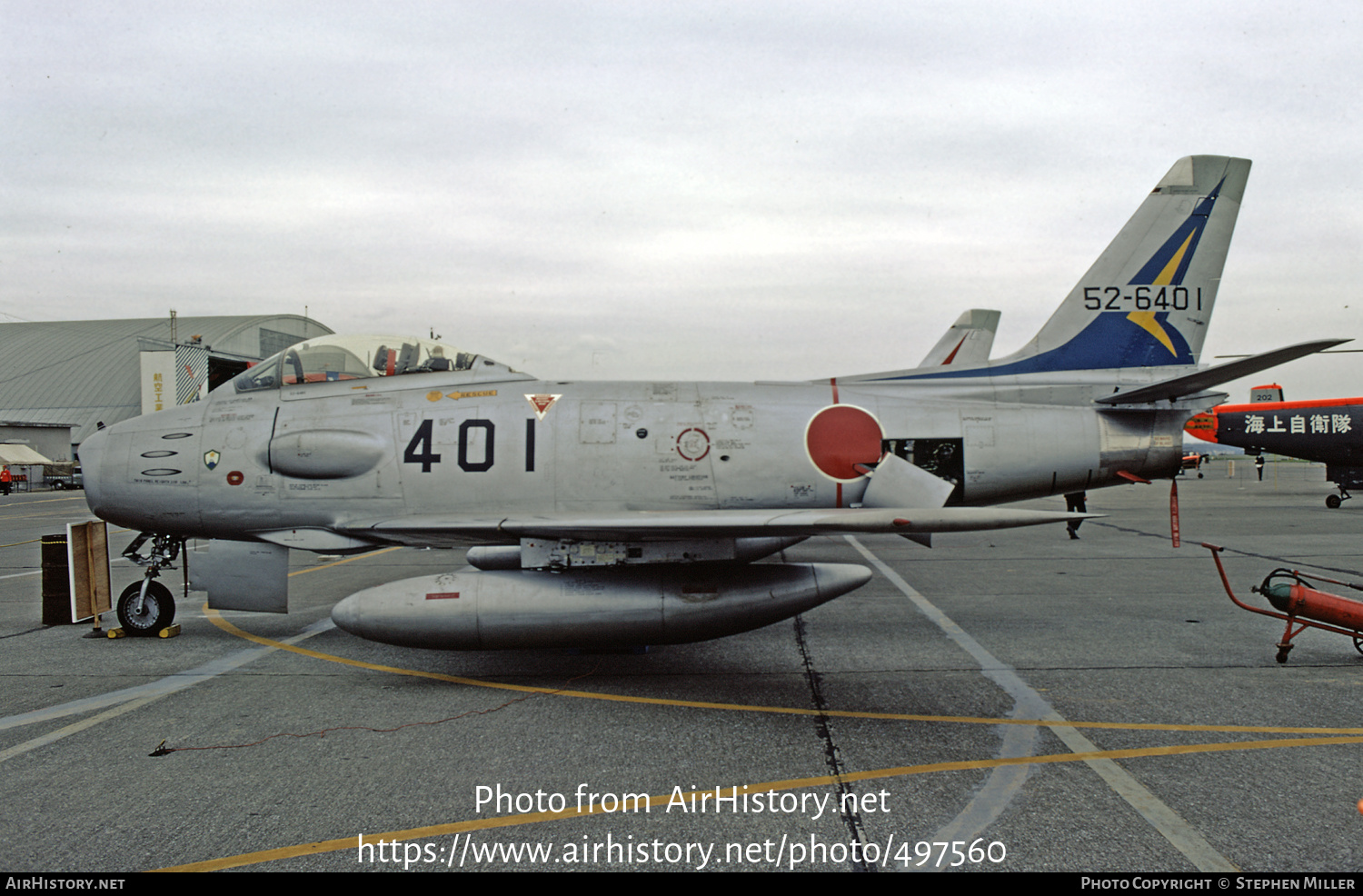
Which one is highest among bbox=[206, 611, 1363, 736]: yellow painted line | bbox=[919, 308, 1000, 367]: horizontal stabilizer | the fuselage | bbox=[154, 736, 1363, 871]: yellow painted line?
bbox=[919, 308, 1000, 367]: horizontal stabilizer

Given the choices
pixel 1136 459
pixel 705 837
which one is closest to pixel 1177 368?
pixel 1136 459

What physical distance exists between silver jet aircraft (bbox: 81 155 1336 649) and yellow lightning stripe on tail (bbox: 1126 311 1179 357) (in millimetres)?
314

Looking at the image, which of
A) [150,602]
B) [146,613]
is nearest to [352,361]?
[150,602]

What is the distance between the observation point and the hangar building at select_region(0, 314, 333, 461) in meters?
46.9

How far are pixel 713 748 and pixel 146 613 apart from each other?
659 centimetres

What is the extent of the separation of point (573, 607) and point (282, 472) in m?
3.28

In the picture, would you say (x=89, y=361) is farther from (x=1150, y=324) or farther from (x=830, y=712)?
(x=1150, y=324)

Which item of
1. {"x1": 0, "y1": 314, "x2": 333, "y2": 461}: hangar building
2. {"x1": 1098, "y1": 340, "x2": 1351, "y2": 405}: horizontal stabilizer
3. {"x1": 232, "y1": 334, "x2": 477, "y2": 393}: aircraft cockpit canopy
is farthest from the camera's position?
{"x1": 0, "y1": 314, "x2": 333, "y2": 461}: hangar building

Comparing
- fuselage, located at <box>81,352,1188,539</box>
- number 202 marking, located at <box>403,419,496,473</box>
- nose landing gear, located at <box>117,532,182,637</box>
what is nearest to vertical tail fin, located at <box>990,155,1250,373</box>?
fuselage, located at <box>81,352,1188,539</box>

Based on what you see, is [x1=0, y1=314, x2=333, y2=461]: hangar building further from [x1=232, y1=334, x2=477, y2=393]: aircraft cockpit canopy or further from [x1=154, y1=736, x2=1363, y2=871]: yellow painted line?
[x1=154, y1=736, x2=1363, y2=871]: yellow painted line

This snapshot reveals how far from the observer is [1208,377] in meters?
6.81

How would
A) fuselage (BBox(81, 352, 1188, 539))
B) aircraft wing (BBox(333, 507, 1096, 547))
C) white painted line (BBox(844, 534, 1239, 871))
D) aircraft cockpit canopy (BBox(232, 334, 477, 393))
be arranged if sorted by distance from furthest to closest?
aircraft cockpit canopy (BBox(232, 334, 477, 393))
fuselage (BBox(81, 352, 1188, 539))
aircraft wing (BBox(333, 507, 1096, 547))
white painted line (BBox(844, 534, 1239, 871))
